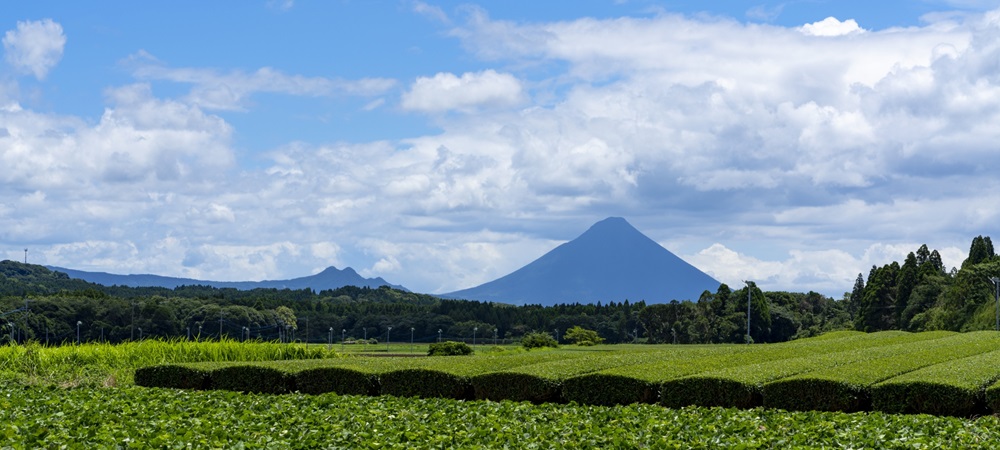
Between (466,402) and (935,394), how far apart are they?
7927 mm

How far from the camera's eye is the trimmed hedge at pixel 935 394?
17.1m

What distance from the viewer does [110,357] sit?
24.8m

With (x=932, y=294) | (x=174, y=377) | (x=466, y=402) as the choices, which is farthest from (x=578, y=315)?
(x=466, y=402)

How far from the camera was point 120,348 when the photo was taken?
25547mm

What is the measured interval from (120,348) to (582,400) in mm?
12885

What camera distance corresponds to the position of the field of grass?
463 inches

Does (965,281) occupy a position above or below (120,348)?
above

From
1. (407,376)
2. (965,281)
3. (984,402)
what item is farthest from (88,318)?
(984,402)

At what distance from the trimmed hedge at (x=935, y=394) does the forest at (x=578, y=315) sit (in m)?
46.1

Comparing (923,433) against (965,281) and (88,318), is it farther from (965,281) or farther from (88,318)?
(88,318)

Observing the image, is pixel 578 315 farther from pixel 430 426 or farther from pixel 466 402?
pixel 430 426

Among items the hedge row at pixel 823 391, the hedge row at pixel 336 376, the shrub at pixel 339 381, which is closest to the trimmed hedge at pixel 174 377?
the hedge row at pixel 336 376

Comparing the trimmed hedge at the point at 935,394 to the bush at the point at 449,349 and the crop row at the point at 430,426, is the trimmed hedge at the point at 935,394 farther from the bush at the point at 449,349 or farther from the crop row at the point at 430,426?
the bush at the point at 449,349

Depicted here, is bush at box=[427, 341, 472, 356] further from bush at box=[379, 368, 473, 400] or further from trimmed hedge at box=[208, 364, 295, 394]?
bush at box=[379, 368, 473, 400]
